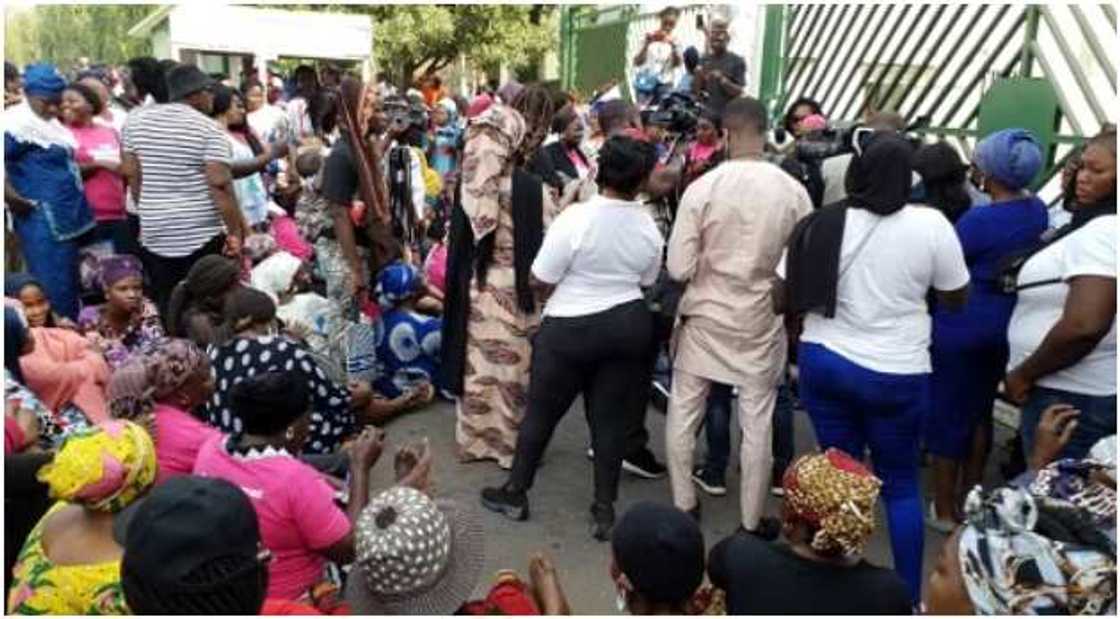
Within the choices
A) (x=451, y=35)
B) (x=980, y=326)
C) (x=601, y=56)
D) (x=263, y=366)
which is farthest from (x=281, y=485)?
(x=451, y=35)

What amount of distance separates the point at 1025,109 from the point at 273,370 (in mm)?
4462

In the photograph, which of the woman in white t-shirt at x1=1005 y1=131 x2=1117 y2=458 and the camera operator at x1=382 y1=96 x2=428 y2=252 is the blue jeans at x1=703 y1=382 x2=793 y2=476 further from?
the camera operator at x1=382 y1=96 x2=428 y2=252

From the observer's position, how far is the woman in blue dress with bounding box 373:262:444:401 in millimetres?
5094

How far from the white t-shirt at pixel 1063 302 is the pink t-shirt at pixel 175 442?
249cm

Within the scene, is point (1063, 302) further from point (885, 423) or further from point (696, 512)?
point (696, 512)

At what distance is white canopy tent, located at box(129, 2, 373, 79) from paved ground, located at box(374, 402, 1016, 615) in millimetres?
9470

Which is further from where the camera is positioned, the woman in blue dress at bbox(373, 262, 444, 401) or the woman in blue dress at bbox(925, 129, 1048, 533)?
the woman in blue dress at bbox(373, 262, 444, 401)

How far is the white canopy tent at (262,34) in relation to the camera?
1400cm

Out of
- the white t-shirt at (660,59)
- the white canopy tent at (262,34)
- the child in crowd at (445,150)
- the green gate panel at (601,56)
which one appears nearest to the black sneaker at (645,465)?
the child in crowd at (445,150)

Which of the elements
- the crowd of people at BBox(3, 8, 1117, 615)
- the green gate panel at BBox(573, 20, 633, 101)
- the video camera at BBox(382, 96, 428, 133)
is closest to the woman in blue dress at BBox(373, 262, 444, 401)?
the crowd of people at BBox(3, 8, 1117, 615)

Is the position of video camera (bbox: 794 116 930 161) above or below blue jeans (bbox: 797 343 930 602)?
above

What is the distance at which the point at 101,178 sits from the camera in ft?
19.3

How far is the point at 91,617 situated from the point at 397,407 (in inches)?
123

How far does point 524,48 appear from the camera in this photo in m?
20.1
